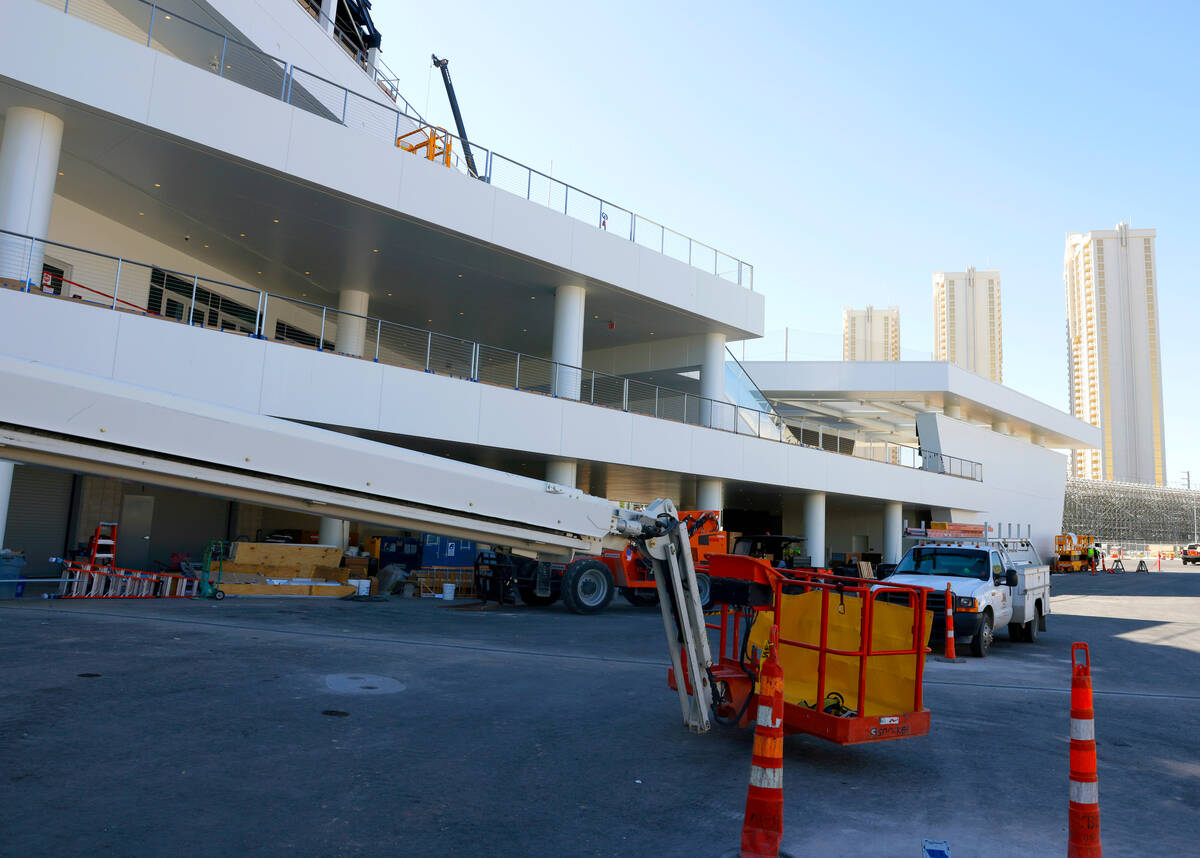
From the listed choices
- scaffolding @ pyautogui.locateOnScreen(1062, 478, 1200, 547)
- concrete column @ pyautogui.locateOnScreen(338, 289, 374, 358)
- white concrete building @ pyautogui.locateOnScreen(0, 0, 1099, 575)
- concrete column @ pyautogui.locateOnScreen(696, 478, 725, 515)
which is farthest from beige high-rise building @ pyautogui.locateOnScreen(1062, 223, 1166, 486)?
concrete column @ pyautogui.locateOnScreen(338, 289, 374, 358)

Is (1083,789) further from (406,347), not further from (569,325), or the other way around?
(569,325)

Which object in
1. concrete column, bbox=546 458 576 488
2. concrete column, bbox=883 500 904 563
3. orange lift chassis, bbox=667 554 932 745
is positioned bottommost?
orange lift chassis, bbox=667 554 932 745

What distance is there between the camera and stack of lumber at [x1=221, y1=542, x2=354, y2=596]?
1894cm

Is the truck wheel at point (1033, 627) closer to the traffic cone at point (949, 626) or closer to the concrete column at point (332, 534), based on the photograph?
the traffic cone at point (949, 626)

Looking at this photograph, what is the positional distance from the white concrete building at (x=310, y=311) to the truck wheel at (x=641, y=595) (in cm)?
495

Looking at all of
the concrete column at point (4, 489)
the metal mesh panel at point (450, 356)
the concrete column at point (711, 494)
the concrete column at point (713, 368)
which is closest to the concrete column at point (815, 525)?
the concrete column at point (711, 494)

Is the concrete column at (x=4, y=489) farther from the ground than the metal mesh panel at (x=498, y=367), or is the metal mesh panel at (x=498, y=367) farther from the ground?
the metal mesh panel at (x=498, y=367)

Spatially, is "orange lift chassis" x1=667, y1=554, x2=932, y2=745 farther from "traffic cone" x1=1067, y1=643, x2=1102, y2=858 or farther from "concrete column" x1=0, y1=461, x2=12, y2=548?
"concrete column" x1=0, y1=461, x2=12, y2=548

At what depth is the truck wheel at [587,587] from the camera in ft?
60.1

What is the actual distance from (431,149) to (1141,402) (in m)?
131

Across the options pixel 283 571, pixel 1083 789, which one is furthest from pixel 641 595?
pixel 1083 789

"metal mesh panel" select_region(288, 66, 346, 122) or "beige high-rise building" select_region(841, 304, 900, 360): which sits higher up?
"beige high-rise building" select_region(841, 304, 900, 360)

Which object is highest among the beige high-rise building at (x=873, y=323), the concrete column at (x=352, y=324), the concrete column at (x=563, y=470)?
the beige high-rise building at (x=873, y=323)

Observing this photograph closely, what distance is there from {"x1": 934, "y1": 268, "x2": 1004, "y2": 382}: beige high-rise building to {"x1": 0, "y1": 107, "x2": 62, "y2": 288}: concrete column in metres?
132
